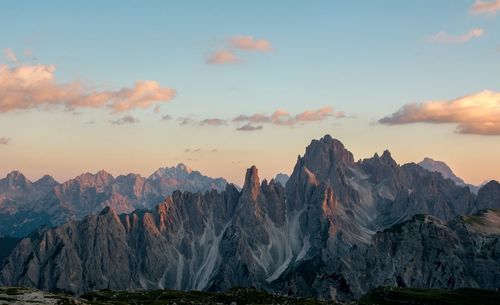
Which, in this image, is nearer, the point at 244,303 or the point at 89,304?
the point at 89,304

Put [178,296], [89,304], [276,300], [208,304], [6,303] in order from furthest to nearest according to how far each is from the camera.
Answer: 1. [178,296]
2. [276,300]
3. [208,304]
4. [89,304]
5. [6,303]

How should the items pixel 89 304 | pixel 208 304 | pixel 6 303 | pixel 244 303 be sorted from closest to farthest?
pixel 6 303 → pixel 89 304 → pixel 208 304 → pixel 244 303

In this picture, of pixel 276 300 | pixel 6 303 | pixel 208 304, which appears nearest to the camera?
pixel 6 303

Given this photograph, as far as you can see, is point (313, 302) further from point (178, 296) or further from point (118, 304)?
point (118, 304)

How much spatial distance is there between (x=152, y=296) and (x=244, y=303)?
4178 cm

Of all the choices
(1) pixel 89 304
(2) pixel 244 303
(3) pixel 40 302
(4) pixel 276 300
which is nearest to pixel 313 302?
(4) pixel 276 300

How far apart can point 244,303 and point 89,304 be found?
53.0m

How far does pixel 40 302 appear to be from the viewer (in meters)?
104

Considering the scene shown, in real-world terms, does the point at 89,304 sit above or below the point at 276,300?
above

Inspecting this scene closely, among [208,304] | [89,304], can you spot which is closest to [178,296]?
[208,304]

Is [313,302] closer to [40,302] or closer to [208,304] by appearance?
[208,304]

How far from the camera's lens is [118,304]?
122625 millimetres

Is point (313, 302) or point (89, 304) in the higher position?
point (89, 304)

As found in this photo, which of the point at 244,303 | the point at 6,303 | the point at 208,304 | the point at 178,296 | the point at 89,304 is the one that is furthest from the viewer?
the point at 178,296
